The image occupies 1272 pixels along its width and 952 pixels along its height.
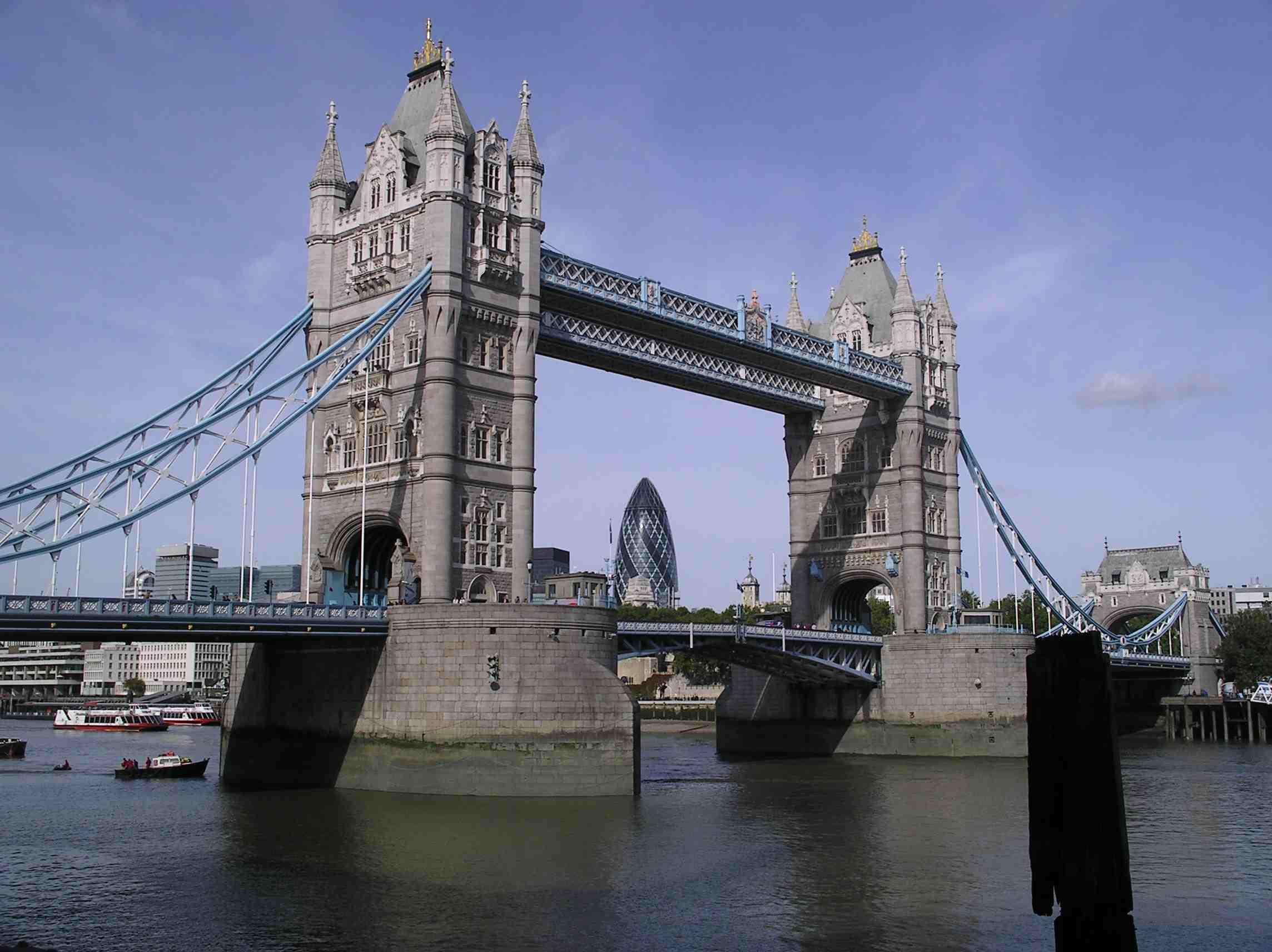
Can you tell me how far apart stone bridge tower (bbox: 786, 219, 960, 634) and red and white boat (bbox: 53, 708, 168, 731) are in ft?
209

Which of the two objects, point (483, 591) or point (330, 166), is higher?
point (330, 166)

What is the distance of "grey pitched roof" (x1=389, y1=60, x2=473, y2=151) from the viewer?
185 ft

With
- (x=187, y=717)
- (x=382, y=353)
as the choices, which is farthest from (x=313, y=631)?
(x=187, y=717)

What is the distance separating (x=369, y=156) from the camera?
2261 inches

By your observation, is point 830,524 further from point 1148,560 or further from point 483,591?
point 1148,560

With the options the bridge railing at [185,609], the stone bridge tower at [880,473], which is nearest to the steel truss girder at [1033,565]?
the stone bridge tower at [880,473]

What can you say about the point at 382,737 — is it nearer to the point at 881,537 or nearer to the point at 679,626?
the point at 679,626

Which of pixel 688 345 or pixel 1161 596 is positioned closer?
pixel 688 345

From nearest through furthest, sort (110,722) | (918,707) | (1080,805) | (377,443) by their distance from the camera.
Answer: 1. (1080,805)
2. (377,443)
3. (918,707)
4. (110,722)

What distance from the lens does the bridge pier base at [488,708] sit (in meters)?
46.4

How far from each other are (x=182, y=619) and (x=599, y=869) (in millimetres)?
17632

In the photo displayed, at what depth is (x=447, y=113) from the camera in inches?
2138

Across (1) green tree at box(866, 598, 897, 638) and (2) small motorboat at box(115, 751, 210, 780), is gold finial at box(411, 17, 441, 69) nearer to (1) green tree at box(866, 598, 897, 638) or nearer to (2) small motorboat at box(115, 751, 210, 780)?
(2) small motorboat at box(115, 751, 210, 780)

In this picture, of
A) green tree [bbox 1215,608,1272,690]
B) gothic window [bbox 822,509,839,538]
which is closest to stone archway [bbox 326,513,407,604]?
gothic window [bbox 822,509,839,538]
